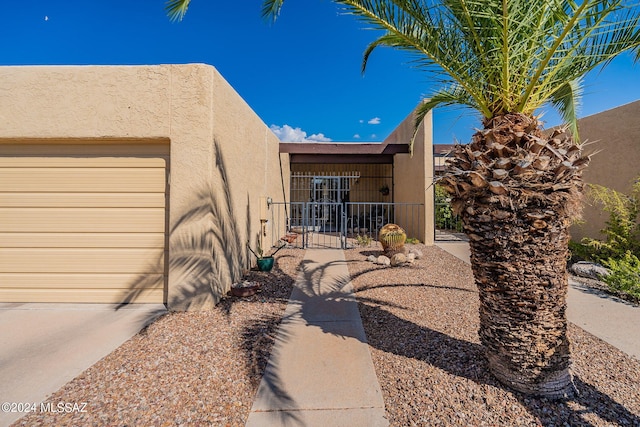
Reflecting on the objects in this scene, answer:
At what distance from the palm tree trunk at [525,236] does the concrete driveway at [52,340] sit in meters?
3.89

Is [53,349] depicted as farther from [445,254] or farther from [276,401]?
[445,254]

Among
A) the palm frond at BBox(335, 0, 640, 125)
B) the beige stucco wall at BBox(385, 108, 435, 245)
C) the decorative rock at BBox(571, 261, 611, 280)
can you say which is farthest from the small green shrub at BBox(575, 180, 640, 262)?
the palm frond at BBox(335, 0, 640, 125)

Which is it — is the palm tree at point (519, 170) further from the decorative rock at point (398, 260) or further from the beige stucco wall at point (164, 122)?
the decorative rock at point (398, 260)

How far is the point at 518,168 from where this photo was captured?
2.10 meters

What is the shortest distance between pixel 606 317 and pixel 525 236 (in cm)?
327

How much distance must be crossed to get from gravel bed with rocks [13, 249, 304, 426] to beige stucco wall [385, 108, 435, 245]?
672cm

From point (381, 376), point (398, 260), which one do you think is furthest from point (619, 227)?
point (381, 376)

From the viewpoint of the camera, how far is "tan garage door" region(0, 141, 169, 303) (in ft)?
14.1

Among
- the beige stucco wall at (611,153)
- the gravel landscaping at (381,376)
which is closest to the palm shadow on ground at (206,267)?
the gravel landscaping at (381,376)

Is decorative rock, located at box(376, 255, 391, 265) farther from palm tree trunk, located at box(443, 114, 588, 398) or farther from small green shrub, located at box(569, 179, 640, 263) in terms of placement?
palm tree trunk, located at box(443, 114, 588, 398)

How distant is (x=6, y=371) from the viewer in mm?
2668

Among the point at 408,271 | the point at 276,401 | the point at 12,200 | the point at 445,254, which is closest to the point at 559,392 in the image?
the point at 276,401

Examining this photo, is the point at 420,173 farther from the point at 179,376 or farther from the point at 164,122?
the point at 179,376

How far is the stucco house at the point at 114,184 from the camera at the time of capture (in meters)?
4.05
